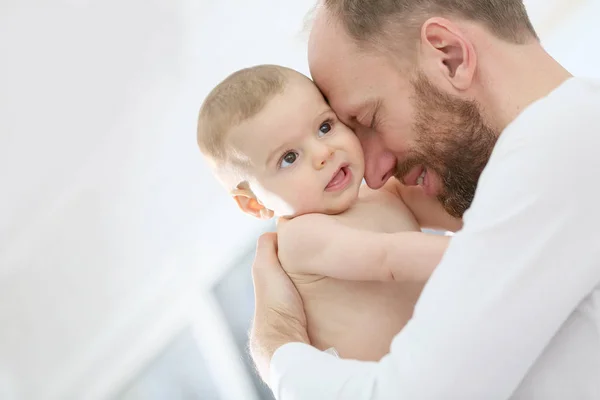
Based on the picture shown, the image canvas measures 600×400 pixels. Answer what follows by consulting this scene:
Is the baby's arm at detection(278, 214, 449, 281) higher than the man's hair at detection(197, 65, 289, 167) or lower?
lower

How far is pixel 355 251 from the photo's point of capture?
3.68 ft

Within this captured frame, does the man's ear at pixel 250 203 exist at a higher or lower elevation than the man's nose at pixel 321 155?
lower

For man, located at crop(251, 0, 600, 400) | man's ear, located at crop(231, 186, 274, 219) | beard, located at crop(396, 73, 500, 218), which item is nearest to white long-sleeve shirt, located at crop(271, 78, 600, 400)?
man, located at crop(251, 0, 600, 400)

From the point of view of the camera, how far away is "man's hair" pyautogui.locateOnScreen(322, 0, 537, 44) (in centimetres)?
124

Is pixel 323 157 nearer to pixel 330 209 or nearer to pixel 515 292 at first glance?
pixel 330 209

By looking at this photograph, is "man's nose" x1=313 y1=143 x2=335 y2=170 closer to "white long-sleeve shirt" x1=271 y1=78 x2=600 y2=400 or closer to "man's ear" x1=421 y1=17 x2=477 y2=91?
"man's ear" x1=421 y1=17 x2=477 y2=91

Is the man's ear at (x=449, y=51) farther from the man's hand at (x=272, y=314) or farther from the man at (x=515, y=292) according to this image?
the man's hand at (x=272, y=314)

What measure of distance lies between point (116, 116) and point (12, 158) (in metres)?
0.37

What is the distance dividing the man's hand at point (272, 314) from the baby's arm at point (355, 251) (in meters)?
0.05

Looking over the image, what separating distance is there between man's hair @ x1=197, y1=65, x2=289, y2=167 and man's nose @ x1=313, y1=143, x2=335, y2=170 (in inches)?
4.9

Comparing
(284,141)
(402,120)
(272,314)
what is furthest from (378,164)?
(272,314)

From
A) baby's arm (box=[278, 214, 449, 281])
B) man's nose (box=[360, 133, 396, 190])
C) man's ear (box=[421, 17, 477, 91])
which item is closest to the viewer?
baby's arm (box=[278, 214, 449, 281])

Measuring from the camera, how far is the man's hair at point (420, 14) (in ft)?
4.06

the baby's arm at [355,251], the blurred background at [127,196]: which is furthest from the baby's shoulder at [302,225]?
the blurred background at [127,196]
